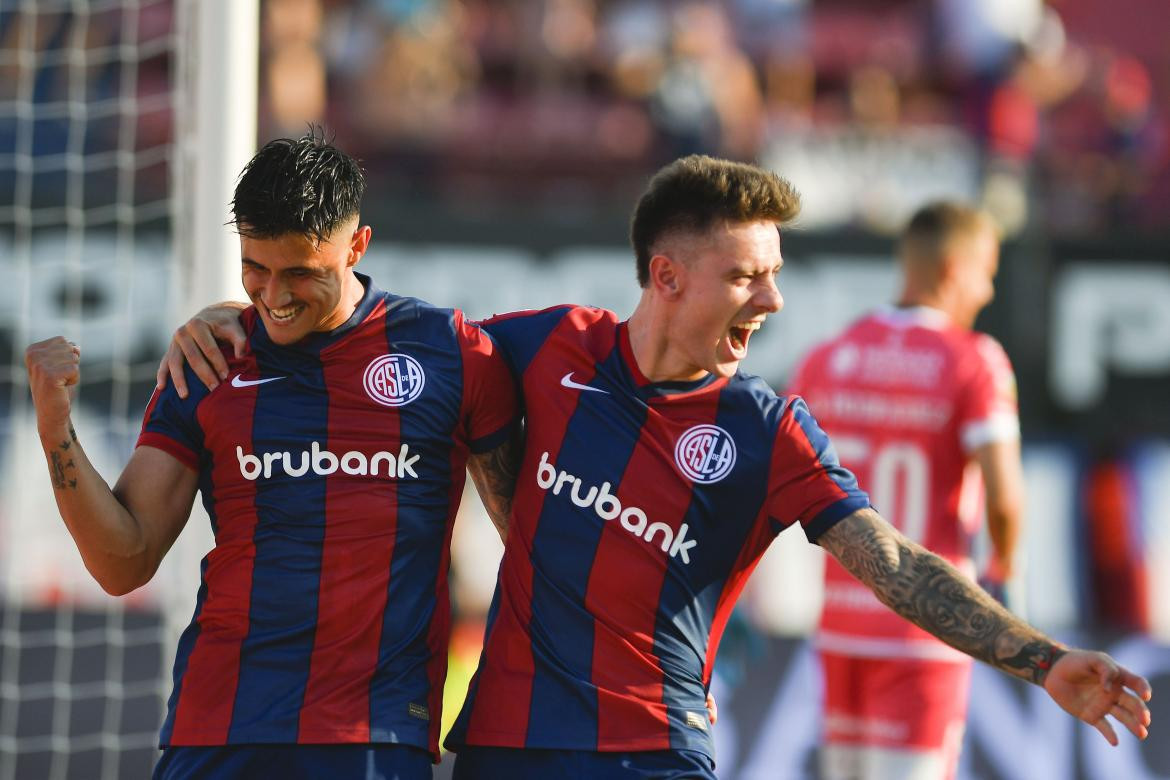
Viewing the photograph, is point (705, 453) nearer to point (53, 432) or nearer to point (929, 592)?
point (929, 592)

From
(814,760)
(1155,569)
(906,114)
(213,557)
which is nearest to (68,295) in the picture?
(814,760)

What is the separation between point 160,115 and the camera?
11555 mm

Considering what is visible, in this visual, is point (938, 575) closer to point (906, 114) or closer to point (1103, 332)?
point (1103, 332)

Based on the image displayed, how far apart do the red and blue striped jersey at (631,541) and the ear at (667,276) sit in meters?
0.19

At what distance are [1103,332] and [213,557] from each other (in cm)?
610

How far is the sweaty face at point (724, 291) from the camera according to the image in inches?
127

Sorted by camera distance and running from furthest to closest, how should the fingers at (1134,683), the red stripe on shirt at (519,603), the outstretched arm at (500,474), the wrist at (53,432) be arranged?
1. the outstretched arm at (500,474)
2. the red stripe on shirt at (519,603)
3. the wrist at (53,432)
4. the fingers at (1134,683)

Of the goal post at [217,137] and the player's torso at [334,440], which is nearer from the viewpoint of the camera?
the player's torso at [334,440]

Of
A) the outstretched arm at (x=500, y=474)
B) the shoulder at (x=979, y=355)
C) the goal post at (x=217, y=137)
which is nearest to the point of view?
the outstretched arm at (x=500, y=474)

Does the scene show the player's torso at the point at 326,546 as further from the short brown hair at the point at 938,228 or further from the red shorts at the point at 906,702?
the short brown hair at the point at 938,228

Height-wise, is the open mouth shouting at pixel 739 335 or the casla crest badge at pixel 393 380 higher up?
the open mouth shouting at pixel 739 335

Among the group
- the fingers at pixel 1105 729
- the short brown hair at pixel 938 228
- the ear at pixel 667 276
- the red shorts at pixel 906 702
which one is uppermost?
the short brown hair at pixel 938 228

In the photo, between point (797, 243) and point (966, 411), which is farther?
point (797, 243)

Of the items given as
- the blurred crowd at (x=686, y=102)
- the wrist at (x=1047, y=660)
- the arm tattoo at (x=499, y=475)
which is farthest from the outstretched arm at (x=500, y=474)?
the blurred crowd at (x=686, y=102)
